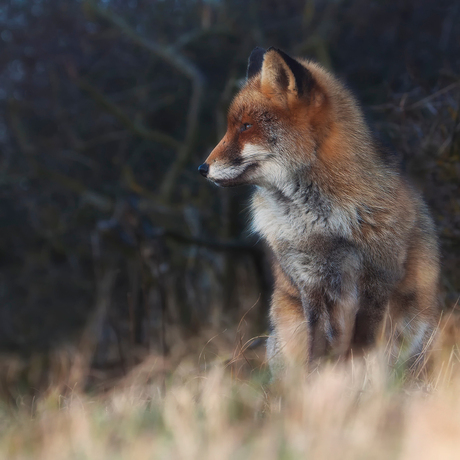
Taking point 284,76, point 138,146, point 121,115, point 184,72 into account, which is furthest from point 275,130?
point 138,146

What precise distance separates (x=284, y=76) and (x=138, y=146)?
10325 millimetres

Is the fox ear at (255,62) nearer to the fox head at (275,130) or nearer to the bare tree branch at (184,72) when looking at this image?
the fox head at (275,130)

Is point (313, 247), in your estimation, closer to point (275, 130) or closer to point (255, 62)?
point (275, 130)

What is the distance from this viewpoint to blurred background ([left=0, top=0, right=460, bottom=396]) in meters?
10.6

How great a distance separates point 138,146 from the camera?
14.5m

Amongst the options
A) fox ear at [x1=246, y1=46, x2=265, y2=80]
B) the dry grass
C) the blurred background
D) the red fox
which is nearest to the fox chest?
the red fox

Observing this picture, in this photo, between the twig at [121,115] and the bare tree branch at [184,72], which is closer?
the twig at [121,115]

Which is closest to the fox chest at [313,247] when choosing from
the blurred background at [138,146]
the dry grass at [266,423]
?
the dry grass at [266,423]

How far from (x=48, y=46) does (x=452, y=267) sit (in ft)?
33.6

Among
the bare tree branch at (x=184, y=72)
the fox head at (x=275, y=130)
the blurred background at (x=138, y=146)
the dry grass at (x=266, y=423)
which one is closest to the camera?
the dry grass at (x=266, y=423)

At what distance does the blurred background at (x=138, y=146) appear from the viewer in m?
10.6

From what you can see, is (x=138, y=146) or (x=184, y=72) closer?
(x=184, y=72)

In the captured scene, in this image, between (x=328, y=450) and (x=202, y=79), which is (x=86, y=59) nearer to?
(x=202, y=79)

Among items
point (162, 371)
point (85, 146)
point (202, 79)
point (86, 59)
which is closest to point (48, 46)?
point (86, 59)
